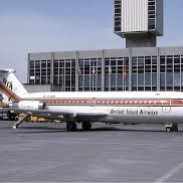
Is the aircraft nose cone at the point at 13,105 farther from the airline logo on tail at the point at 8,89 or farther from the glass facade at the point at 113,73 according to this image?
the glass facade at the point at 113,73

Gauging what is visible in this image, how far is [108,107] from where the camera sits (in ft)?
126

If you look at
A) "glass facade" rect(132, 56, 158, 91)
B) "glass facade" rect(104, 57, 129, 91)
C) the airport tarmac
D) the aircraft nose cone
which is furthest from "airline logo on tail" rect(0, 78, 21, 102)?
"glass facade" rect(132, 56, 158, 91)

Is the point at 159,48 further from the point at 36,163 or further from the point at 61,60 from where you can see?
the point at 36,163

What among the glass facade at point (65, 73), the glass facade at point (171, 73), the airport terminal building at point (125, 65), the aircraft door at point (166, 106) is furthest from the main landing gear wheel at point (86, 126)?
the glass facade at point (65, 73)

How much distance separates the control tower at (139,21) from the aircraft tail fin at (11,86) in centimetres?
6983

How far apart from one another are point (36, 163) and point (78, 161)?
61.9 inches

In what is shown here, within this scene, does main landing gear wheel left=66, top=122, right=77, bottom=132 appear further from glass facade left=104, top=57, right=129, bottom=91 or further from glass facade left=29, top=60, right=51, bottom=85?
glass facade left=29, top=60, right=51, bottom=85

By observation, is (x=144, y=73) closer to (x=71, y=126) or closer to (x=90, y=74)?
(x=90, y=74)

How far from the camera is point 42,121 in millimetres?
61500

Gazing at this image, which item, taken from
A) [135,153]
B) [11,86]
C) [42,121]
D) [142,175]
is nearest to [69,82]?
[42,121]

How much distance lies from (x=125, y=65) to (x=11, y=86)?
2166 inches

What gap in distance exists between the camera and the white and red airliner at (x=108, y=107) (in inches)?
1430

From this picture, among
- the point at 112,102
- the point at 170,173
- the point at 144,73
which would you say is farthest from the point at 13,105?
the point at 144,73

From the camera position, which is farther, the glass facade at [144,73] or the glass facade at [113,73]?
the glass facade at [144,73]
